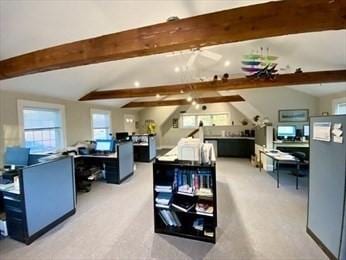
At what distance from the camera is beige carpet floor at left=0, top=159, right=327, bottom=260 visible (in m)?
2.22

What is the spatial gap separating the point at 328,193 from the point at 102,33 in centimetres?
356

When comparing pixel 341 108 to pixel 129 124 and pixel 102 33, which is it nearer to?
pixel 102 33

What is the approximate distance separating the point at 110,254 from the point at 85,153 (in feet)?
11.0

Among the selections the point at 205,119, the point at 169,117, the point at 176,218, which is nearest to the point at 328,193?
the point at 176,218

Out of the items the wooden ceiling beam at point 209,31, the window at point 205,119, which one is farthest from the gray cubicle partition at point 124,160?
the window at point 205,119

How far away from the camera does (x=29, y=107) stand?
436cm

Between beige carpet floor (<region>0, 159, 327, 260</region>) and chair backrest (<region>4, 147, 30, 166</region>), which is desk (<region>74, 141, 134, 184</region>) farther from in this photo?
chair backrest (<region>4, 147, 30, 166</region>)

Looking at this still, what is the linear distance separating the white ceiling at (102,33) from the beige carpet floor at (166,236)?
2579mm

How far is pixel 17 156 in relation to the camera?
133 inches

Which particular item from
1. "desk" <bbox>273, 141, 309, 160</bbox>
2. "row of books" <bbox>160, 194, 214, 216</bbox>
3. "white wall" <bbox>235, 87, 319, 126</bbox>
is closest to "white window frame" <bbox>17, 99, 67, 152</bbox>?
"row of books" <bbox>160, 194, 214, 216</bbox>

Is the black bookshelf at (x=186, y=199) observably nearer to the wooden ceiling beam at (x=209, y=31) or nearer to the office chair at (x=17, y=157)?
the wooden ceiling beam at (x=209, y=31)

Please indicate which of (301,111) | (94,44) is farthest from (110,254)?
(301,111)

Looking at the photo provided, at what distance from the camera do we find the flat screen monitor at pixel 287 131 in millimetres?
6105

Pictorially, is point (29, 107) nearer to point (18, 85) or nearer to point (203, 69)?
point (18, 85)
